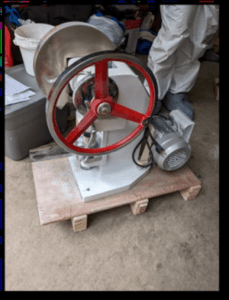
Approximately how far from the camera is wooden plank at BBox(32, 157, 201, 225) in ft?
4.01

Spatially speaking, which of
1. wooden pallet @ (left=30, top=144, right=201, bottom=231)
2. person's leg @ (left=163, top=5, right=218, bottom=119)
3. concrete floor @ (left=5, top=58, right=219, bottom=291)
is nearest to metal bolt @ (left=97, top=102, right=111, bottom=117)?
wooden pallet @ (left=30, top=144, right=201, bottom=231)

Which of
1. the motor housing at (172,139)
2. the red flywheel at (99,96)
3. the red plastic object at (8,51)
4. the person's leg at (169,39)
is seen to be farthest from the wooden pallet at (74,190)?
the person's leg at (169,39)

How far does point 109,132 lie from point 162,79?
114 cm

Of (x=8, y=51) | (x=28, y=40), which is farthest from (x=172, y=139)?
(x=8, y=51)

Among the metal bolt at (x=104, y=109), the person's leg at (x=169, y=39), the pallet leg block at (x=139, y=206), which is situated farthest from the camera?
the person's leg at (x=169, y=39)

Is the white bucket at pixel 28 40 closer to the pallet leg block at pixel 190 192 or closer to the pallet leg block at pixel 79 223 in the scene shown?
the pallet leg block at pixel 79 223

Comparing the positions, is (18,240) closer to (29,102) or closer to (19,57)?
→ (29,102)

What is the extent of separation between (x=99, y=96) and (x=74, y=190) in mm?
639

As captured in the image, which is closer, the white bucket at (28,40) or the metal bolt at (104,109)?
the metal bolt at (104,109)

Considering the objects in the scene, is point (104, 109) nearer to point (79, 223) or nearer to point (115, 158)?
point (115, 158)

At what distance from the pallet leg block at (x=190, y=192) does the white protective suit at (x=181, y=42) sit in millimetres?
1026

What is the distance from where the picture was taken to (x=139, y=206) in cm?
137

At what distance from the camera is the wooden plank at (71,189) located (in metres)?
1.22

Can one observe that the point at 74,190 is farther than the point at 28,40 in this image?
No
